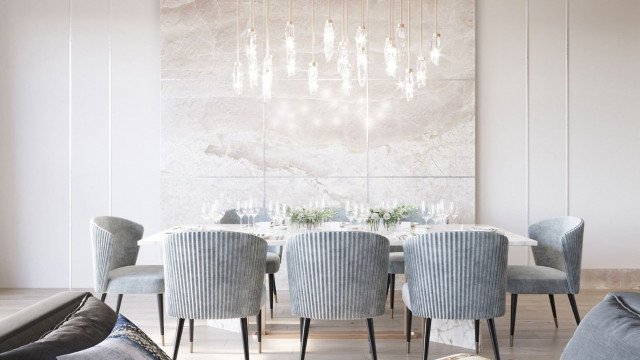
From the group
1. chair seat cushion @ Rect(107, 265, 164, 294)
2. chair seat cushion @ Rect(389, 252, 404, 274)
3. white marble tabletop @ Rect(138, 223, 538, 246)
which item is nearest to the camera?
white marble tabletop @ Rect(138, 223, 538, 246)

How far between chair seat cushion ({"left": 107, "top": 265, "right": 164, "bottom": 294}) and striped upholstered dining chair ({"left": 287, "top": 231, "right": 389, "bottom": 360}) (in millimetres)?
1129

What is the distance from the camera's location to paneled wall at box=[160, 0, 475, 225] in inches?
235

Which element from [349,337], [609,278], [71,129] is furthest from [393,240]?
[71,129]

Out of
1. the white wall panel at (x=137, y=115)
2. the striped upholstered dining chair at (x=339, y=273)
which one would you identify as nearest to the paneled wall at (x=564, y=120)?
the striped upholstered dining chair at (x=339, y=273)

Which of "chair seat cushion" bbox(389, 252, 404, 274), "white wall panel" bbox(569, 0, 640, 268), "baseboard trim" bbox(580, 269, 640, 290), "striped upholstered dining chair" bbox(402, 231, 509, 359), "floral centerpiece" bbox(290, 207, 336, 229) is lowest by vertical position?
"baseboard trim" bbox(580, 269, 640, 290)

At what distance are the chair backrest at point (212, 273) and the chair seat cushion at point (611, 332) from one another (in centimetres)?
186

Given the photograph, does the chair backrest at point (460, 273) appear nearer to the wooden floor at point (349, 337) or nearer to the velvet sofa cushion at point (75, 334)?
the wooden floor at point (349, 337)

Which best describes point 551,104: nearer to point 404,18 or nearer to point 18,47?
point 404,18

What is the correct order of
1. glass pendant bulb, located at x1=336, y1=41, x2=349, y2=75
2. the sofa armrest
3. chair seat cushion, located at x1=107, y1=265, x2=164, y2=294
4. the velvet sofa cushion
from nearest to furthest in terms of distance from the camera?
the velvet sofa cushion, the sofa armrest, chair seat cushion, located at x1=107, y1=265, x2=164, y2=294, glass pendant bulb, located at x1=336, y1=41, x2=349, y2=75

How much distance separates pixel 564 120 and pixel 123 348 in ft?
18.4

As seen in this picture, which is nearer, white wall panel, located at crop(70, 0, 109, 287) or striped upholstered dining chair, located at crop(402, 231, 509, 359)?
striped upholstered dining chair, located at crop(402, 231, 509, 359)

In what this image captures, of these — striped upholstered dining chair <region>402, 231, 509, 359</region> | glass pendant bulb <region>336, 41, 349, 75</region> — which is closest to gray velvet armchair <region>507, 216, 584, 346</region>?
striped upholstered dining chair <region>402, 231, 509, 359</region>

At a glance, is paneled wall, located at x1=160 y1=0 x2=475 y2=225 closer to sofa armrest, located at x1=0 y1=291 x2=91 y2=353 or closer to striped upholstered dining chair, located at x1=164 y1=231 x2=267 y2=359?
striped upholstered dining chair, located at x1=164 y1=231 x2=267 y2=359

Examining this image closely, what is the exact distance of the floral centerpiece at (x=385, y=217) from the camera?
4.35 meters
